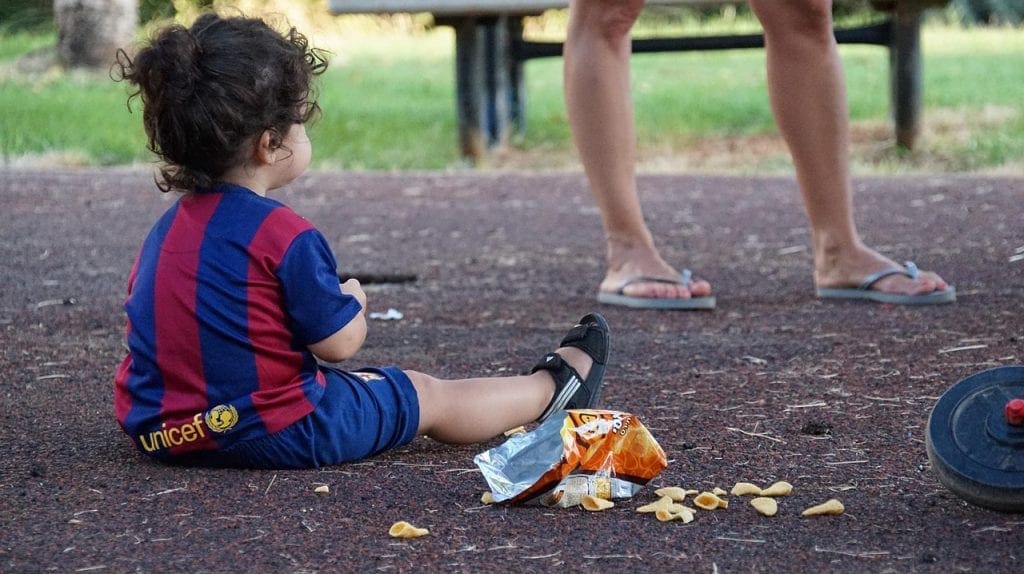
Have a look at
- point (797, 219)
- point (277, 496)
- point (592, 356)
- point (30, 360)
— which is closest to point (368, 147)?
point (797, 219)

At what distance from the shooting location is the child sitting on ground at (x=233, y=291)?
247 cm

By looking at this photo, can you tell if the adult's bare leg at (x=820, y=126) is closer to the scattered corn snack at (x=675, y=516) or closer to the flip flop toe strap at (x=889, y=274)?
the flip flop toe strap at (x=889, y=274)

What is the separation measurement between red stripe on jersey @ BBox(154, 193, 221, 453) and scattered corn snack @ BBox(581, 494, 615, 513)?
27.0 inches

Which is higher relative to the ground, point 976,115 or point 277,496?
point 277,496

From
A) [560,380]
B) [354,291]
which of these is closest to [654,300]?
[560,380]

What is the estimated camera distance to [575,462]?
2305 mm

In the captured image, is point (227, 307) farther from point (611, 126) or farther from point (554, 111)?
point (554, 111)

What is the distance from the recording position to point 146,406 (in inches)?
99.5

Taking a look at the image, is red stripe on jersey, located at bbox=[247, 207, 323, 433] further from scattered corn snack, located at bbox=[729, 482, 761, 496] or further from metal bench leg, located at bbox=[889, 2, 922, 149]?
metal bench leg, located at bbox=[889, 2, 922, 149]

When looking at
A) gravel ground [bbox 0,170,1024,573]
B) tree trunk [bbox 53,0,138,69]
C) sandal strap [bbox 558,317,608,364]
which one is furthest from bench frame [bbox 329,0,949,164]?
sandal strap [bbox 558,317,608,364]

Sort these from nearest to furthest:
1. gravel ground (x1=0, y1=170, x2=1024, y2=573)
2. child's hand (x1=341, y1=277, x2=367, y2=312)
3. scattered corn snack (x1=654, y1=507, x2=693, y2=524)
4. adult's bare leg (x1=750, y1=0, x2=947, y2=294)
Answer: gravel ground (x1=0, y1=170, x2=1024, y2=573), scattered corn snack (x1=654, y1=507, x2=693, y2=524), child's hand (x1=341, y1=277, x2=367, y2=312), adult's bare leg (x1=750, y1=0, x2=947, y2=294)

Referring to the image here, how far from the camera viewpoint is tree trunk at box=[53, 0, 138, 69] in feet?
37.7

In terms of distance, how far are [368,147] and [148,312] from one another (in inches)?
239

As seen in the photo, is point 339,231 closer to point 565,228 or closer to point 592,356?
point 565,228
